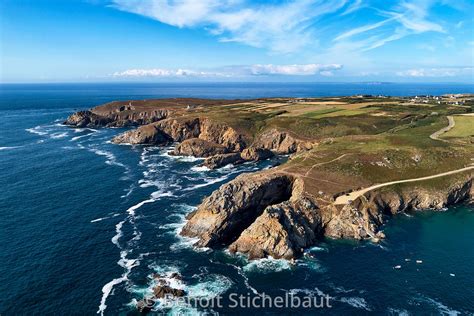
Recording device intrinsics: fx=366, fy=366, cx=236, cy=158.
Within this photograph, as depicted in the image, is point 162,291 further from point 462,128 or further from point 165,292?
point 462,128

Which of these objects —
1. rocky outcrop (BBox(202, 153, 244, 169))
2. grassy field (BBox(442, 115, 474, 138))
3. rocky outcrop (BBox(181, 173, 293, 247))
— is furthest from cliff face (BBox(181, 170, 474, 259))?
grassy field (BBox(442, 115, 474, 138))

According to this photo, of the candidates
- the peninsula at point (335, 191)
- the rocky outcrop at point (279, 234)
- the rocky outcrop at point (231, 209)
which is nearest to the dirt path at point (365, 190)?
the peninsula at point (335, 191)

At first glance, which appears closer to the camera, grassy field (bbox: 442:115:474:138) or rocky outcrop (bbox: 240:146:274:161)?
grassy field (bbox: 442:115:474:138)

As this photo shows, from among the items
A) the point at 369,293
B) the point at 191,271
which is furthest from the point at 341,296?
the point at 191,271

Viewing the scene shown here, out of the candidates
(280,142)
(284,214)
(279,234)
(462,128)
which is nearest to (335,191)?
(284,214)

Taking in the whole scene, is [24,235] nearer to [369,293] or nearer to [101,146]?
[369,293]

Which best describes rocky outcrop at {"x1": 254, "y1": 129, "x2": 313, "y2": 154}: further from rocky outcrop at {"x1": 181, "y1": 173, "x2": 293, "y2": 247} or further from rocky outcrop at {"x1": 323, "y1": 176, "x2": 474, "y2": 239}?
rocky outcrop at {"x1": 181, "y1": 173, "x2": 293, "y2": 247}
